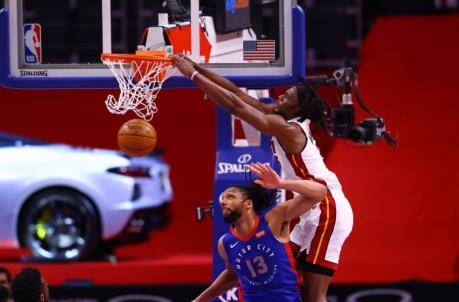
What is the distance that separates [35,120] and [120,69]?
4594 mm

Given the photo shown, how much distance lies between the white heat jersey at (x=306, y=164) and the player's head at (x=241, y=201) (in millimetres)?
211

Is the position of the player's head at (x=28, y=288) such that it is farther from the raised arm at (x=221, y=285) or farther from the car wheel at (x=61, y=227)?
the car wheel at (x=61, y=227)

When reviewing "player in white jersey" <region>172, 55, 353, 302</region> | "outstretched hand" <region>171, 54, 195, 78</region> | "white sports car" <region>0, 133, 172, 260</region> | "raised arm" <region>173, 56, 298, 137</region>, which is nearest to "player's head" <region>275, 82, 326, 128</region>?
"player in white jersey" <region>172, 55, 353, 302</region>

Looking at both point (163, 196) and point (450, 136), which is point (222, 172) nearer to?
point (163, 196)

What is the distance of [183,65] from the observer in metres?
5.81

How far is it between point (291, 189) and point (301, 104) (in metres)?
0.55

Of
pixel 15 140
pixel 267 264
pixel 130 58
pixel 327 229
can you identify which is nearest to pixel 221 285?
pixel 267 264

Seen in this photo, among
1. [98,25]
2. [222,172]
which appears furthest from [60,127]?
[222,172]

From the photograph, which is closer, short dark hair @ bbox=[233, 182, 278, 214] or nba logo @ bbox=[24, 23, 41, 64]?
short dark hair @ bbox=[233, 182, 278, 214]

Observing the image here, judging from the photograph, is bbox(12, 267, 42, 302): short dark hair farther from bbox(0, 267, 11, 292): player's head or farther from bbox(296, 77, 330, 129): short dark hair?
bbox(0, 267, 11, 292): player's head

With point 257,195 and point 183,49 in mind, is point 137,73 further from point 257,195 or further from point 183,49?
point 257,195

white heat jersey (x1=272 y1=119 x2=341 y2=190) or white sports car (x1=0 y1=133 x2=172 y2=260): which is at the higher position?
white heat jersey (x1=272 y1=119 x2=341 y2=190)

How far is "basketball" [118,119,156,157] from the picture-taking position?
6438 mm

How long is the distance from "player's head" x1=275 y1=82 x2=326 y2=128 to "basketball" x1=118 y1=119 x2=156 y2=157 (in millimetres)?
980
